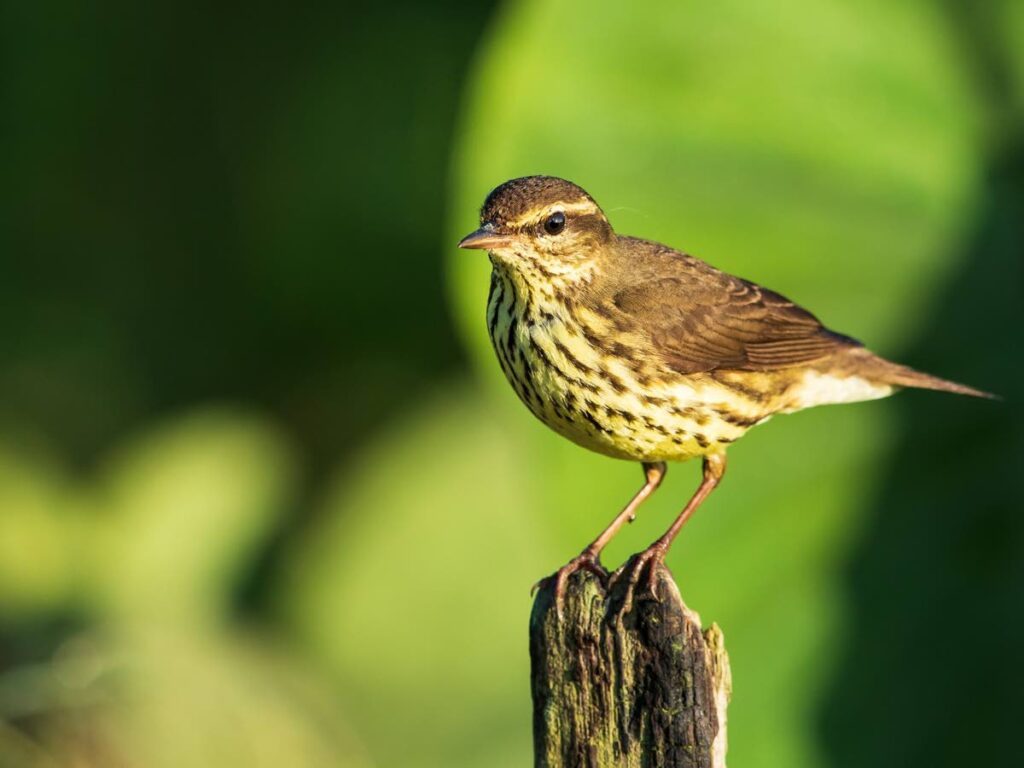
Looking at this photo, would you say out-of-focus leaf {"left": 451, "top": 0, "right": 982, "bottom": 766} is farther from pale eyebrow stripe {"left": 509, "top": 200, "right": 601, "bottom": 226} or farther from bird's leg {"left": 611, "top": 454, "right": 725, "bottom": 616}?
pale eyebrow stripe {"left": 509, "top": 200, "right": 601, "bottom": 226}

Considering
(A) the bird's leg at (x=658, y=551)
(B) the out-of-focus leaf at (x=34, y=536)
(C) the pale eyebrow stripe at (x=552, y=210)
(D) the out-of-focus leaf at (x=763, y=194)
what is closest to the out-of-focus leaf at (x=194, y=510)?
(B) the out-of-focus leaf at (x=34, y=536)

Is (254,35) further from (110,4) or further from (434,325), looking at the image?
(434,325)

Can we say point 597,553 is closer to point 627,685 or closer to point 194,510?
point 627,685

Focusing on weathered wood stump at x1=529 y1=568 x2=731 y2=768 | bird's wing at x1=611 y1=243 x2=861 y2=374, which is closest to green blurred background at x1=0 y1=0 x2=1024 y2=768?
bird's wing at x1=611 y1=243 x2=861 y2=374

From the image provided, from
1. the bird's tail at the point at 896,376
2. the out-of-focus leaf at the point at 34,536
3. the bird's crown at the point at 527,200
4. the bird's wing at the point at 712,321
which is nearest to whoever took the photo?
the bird's crown at the point at 527,200

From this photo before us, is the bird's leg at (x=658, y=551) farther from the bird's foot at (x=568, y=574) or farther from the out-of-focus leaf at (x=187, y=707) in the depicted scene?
the out-of-focus leaf at (x=187, y=707)

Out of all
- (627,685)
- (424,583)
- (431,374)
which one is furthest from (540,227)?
(431,374)
